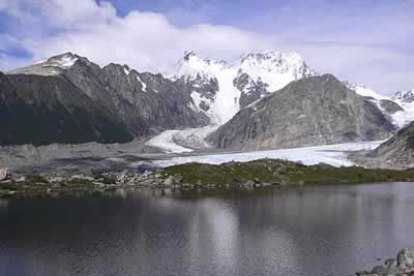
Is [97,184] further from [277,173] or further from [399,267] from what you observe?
[399,267]

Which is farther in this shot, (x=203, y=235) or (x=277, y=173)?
(x=277, y=173)

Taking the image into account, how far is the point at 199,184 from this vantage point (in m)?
166

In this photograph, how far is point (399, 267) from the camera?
50906mm

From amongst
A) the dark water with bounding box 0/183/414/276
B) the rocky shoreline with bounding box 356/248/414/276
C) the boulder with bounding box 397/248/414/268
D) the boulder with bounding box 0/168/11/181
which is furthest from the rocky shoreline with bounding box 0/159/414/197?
the boulder with bounding box 397/248/414/268

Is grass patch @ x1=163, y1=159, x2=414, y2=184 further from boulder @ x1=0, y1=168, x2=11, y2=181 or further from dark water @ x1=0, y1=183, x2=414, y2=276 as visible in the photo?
dark water @ x1=0, y1=183, x2=414, y2=276

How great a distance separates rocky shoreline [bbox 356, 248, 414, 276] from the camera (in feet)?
162

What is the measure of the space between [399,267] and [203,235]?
32.3m

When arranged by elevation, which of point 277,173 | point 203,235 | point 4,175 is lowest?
point 203,235

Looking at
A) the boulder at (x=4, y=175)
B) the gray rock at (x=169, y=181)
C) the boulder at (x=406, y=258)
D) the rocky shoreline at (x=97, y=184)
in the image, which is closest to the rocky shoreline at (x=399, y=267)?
the boulder at (x=406, y=258)

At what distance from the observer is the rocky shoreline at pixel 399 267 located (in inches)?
1943

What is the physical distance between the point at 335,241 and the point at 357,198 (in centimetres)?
5421

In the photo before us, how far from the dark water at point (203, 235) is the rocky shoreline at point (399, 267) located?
3.68 m

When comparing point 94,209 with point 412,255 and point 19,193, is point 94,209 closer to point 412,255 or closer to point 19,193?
point 19,193

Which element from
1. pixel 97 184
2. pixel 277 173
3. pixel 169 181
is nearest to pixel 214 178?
pixel 169 181
